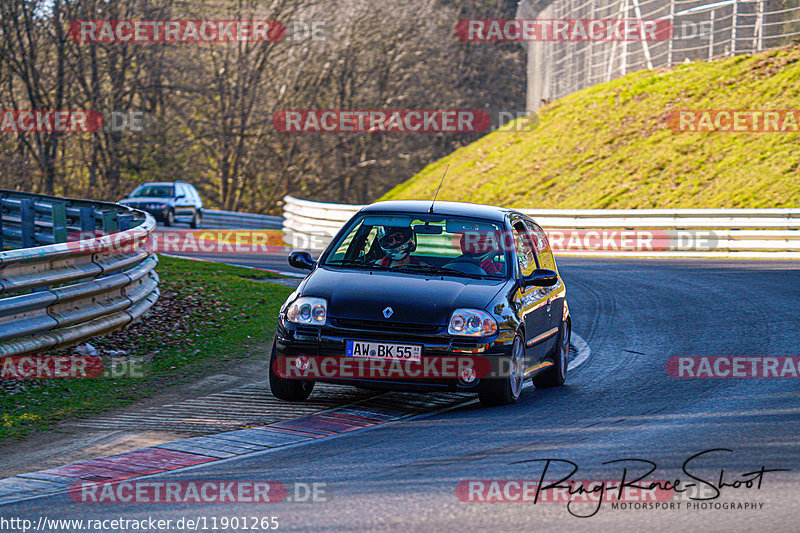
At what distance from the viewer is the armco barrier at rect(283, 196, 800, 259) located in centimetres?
2395

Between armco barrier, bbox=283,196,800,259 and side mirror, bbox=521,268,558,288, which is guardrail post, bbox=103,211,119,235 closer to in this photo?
side mirror, bbox=521,268,558,288

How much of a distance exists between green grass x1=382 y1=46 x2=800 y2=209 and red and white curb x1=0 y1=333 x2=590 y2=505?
21342 millimetres

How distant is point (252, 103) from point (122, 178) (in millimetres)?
7556

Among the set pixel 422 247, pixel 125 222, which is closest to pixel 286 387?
pixel 422 247

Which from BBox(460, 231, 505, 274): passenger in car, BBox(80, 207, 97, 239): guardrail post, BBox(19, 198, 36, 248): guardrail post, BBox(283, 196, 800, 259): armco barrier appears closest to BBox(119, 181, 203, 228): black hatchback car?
BBox(283, 196, 800, 259): armco barrier

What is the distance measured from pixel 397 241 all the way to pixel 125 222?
5.07m

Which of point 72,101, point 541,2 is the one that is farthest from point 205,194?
A: point 541,2

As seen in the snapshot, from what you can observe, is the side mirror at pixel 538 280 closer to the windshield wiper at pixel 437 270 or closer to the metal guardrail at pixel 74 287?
the windshield wiper at pixel 437 270

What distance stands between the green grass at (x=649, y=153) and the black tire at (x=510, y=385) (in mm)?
20767

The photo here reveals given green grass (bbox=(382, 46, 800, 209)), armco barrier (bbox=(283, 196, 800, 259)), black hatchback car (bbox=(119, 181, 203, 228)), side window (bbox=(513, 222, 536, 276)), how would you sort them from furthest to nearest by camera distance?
black hatchback car (bbox=(119, 181, 203, 228)) < green grass (bbox=(382, 46, 800, 209)) < armco barrier (bbox=(283, 196, 800, 259)) < side window (bbox=(513, 222, 536, 276))

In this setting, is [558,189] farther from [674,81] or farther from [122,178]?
[122,178]

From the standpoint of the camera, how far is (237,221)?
3619cm

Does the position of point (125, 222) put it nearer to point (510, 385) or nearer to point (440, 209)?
point (440, 209)

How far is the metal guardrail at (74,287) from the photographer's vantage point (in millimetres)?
8359
